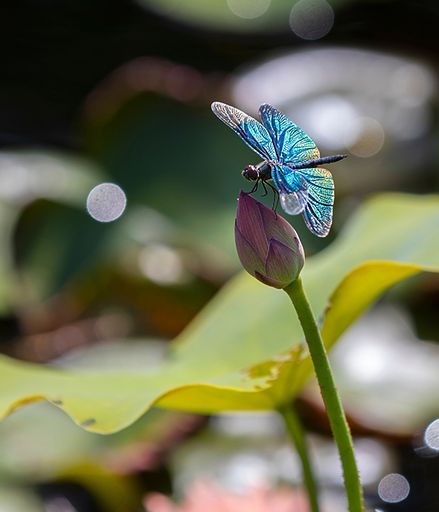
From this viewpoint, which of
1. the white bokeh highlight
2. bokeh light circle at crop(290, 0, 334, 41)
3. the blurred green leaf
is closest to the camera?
the white bokeh highlight

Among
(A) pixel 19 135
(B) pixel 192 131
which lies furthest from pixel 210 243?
(A) pixel 19 135

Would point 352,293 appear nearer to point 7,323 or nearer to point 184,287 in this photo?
point 184,287

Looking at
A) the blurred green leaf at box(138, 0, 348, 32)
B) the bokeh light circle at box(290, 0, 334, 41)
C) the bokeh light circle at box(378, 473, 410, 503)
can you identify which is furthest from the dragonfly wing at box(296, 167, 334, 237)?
the bokeh light circle at box(290, 0, 334, 41)

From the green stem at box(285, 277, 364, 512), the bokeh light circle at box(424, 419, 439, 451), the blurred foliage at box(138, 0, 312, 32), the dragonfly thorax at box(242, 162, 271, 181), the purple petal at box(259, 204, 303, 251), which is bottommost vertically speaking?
the green stem at box(285, 277, 364, 512)

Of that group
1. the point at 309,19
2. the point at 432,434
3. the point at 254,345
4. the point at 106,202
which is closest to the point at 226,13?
the point at 309,19

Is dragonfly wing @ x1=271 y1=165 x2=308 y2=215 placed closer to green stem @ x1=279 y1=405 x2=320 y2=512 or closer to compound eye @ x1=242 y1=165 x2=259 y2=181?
compound eye @ x1=242 y1=165 x2=259 y2=181

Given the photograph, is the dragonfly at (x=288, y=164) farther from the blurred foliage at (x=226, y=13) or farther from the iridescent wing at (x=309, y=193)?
the blurred foliage at (x=226, y=13)

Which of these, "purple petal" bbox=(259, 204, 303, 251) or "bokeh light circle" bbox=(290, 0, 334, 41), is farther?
"bokeh light circle" bbox=(290, 0, 334, 41)

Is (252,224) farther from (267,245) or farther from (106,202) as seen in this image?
(106,202)
